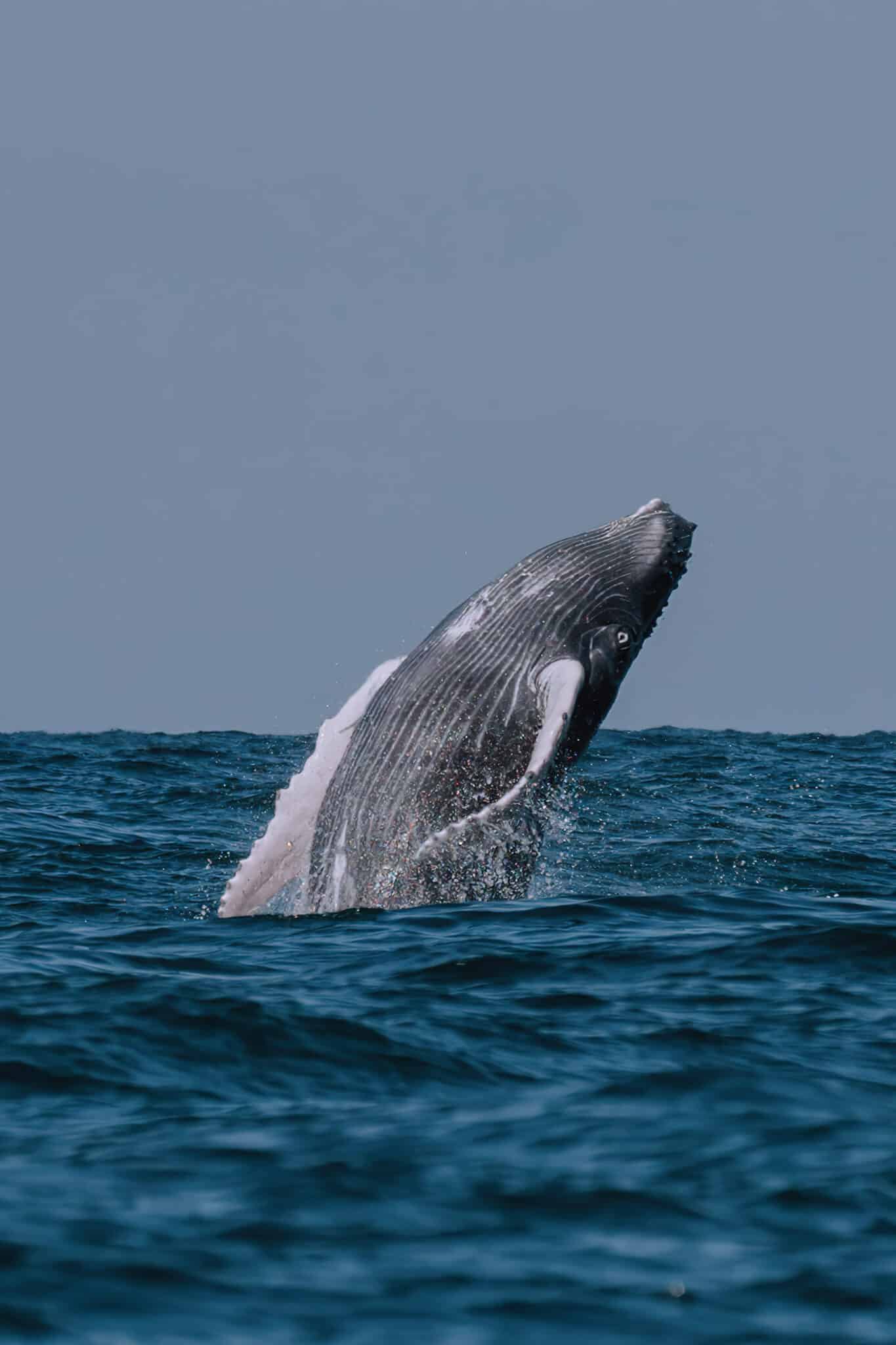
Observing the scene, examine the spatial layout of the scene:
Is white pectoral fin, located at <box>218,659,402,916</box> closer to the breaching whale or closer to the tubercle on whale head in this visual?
the breaching whale

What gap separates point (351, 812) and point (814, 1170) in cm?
761

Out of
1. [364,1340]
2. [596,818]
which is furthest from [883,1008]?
[596,818]

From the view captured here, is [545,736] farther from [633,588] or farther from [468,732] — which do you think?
[633,588]

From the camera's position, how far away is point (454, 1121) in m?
9.58

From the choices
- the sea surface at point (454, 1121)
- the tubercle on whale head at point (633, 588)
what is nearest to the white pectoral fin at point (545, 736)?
the tubercle on whale head at point (633, 588)

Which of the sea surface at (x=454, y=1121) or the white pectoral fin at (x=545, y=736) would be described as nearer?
the sea surface at (x=454, y=1121)

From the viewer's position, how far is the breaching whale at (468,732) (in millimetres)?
15391

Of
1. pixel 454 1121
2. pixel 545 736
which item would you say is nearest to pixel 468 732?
pixel 545 736

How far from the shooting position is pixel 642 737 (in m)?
55.7

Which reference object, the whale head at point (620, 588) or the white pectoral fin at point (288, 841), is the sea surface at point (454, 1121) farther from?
the whale head at point (620, 588)

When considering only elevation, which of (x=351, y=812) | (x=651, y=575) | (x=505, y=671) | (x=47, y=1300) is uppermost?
(x=651, y=575)

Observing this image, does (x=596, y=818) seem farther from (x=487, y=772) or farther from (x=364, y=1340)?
(x=364, y=1340)

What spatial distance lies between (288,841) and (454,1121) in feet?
22.2

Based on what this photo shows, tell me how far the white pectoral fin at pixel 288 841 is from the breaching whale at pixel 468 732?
0.05 feet
